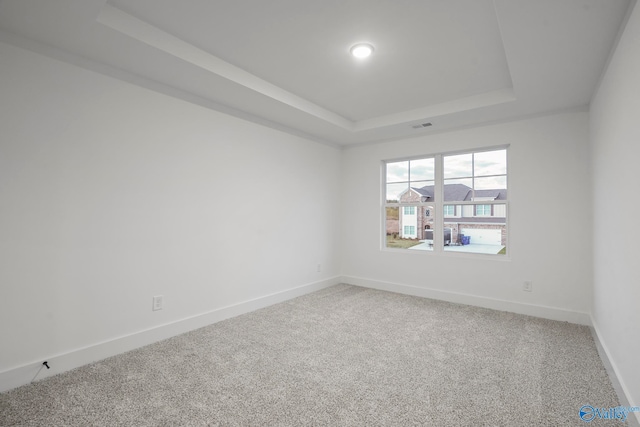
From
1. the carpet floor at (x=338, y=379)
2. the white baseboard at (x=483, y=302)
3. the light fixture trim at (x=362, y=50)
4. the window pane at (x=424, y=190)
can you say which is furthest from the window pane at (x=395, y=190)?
the light fixture trim at (x=362, y=50)

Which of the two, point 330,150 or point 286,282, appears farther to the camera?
point 330,150

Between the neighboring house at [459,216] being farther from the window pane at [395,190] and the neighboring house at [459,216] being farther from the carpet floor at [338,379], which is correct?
the carpet floor at [338,379]

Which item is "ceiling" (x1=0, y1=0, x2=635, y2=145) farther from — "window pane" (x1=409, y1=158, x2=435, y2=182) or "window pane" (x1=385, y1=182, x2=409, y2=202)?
"window pane" (x1=385, y1=182, x2=409, y2=202)

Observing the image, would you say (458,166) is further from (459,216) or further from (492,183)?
(459,216)

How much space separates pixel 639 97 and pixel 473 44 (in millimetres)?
1128

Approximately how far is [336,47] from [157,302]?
2.70 m

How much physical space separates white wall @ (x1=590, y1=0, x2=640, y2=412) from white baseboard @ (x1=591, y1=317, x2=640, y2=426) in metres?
0.02

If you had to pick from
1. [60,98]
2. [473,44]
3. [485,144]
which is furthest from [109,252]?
[485,144]

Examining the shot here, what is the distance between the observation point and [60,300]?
Result: 2.29m

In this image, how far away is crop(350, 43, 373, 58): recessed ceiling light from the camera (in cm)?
242

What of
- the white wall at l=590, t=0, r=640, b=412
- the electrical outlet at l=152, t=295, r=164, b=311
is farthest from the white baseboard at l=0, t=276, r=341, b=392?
the white wall at l=590, t=0, r=640, b=412

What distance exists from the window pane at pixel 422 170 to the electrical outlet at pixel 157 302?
355 centimetres

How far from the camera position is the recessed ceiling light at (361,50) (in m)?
2.42

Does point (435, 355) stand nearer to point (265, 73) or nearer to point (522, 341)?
point (522, 341)
